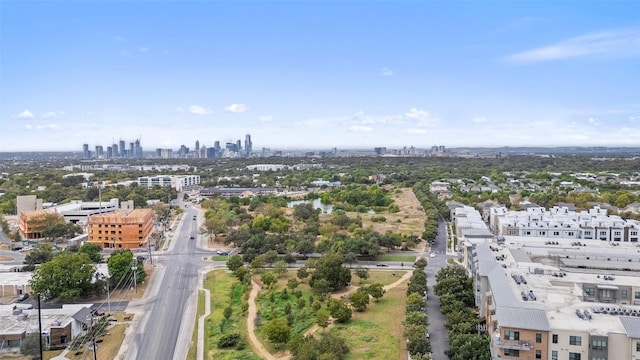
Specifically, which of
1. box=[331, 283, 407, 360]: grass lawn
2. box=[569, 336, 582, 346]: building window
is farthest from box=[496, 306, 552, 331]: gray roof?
box=[331, 283, 407, 360]: grass lawn

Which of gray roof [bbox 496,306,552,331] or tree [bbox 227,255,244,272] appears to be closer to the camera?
gray roof [bbox 496,306,552,331]

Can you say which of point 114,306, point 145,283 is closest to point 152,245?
point 145,283

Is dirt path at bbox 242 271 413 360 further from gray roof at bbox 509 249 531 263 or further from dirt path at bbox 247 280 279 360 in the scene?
gray roof at bbox 509 249 531 263

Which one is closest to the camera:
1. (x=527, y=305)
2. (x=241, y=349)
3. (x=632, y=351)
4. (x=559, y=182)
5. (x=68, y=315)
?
(x=632, y=351)

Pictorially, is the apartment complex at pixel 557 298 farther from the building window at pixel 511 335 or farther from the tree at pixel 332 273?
the tree at pixel 332 273

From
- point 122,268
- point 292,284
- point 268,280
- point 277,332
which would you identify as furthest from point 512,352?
point 122,268

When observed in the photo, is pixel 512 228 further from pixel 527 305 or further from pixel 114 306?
pixel 114 306

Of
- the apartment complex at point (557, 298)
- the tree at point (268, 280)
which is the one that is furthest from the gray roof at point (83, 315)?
the apartment complex at point (557, 298)
